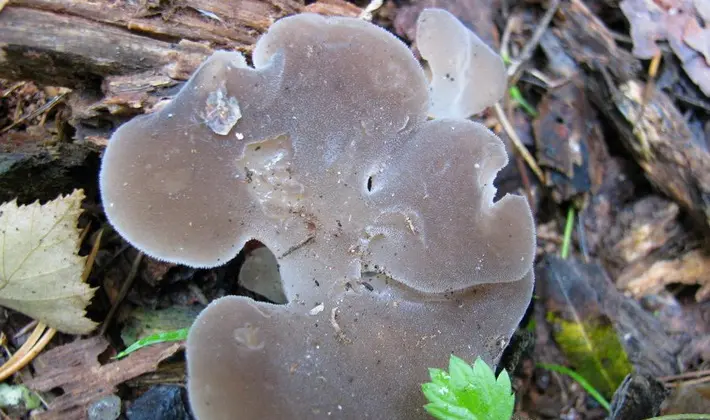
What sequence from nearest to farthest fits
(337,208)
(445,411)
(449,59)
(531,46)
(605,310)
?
1. (445,411)
2. (337,208)
3. (449,59)
4. (605,310)
5. (531,46)

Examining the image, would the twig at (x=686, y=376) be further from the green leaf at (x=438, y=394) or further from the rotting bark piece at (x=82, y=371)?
the rotting bark piece at (x=82, y=371)

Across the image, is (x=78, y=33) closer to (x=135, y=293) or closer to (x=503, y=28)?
(x=135, y=293)

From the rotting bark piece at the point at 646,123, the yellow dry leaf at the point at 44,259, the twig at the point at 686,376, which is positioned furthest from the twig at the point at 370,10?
the twig at the point at 686,376

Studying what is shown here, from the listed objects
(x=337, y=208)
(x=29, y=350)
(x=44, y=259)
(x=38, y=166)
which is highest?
(x=337, y=208)

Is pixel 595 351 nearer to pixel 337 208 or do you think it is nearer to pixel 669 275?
pixel 669 275

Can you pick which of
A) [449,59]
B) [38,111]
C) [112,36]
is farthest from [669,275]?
[38,111]

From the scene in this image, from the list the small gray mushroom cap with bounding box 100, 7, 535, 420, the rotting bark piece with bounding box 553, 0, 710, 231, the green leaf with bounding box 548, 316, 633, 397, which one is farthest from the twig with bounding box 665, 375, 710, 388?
the small gray mushroom cap with bounding box 100, 7, 535, 420
